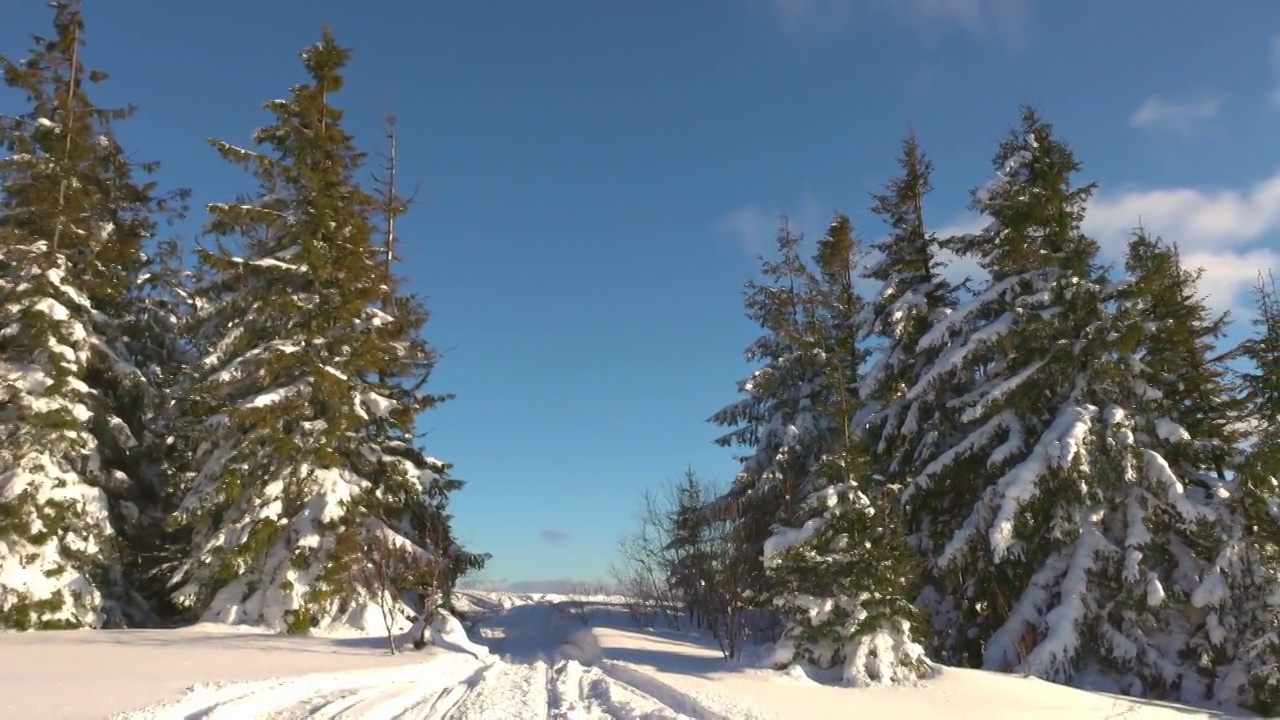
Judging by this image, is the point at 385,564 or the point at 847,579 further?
the point at 385,564

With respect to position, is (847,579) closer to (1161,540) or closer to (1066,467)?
(1066,467)

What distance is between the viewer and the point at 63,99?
22.0m

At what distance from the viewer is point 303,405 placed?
1844cm

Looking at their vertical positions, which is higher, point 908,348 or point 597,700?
point 908,348

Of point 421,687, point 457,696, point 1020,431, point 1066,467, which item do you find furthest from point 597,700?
point 1020,431

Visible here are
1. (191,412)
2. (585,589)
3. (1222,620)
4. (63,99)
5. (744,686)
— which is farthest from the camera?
(585,589)

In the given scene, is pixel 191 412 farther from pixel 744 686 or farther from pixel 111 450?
pixel 744 686

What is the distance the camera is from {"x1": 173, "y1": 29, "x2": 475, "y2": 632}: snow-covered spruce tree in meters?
17.3

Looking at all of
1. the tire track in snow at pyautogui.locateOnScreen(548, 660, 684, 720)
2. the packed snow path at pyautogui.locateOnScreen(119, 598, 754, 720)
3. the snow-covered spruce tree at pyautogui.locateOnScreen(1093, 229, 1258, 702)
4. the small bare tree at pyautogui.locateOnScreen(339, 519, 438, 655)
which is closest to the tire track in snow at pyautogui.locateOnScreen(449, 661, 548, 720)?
the packed snow path at pyautogui.locateOnScreen(119, 598, 754, 720)

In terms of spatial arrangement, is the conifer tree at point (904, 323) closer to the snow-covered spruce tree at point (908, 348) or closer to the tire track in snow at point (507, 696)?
the snow-covered spruce tree at point (908, 348)

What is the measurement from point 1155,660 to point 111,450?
77.5 feet

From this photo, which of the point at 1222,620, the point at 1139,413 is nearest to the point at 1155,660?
the point at 1222,620

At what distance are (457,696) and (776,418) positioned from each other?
579 inches

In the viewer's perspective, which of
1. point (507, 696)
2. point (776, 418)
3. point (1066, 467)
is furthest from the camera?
point (776, 418)
